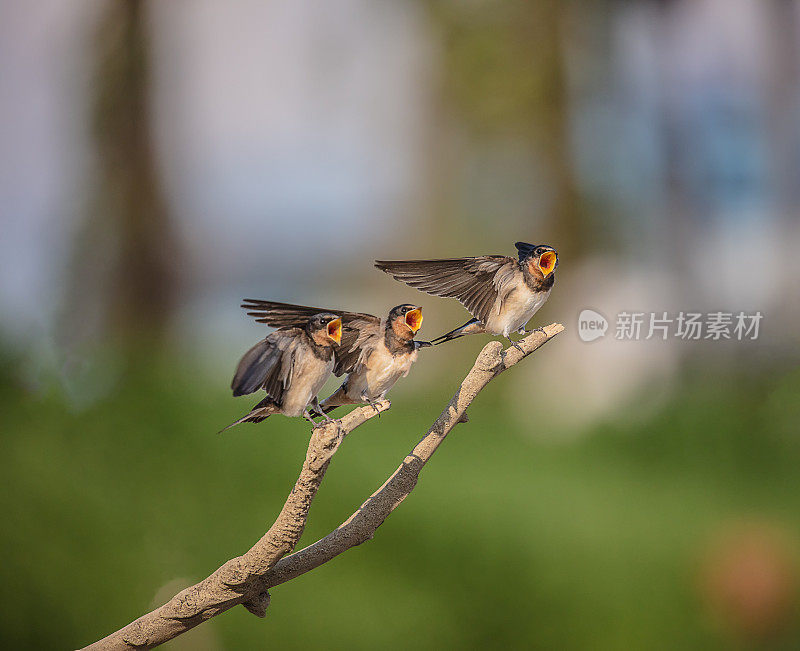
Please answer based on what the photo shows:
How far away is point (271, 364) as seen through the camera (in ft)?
2.49

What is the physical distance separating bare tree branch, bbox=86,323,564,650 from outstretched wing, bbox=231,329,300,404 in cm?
8

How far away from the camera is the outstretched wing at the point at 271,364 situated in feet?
2.43

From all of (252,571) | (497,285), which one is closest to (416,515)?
(252,571)

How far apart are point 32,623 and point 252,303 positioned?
2.31m

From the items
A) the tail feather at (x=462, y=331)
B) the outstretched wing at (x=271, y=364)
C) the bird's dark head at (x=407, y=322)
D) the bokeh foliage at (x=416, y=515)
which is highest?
the bird's dark head at (x=407, y=322)

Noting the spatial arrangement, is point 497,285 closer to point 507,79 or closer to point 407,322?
point 407,322

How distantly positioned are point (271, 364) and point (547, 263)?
0.34 meters

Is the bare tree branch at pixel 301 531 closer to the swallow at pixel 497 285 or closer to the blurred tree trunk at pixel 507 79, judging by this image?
the swallow at pixel 497 285

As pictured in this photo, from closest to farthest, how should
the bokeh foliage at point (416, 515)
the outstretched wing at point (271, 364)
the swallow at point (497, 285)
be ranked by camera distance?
the outstretched wing at point (271, 364) < the swallow at point (497, 285) < the bokeh foliage at point (416, 515)

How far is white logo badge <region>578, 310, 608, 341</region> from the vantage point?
932mm

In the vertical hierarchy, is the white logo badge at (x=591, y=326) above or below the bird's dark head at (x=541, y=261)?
below

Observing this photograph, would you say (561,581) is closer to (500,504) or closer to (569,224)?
(500,504)

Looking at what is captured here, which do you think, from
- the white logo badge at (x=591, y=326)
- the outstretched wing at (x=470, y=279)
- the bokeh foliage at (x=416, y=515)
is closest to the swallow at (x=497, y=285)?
the outstretched wing at (x=470, y=279)

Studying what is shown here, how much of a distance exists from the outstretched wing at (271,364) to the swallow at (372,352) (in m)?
0.02
